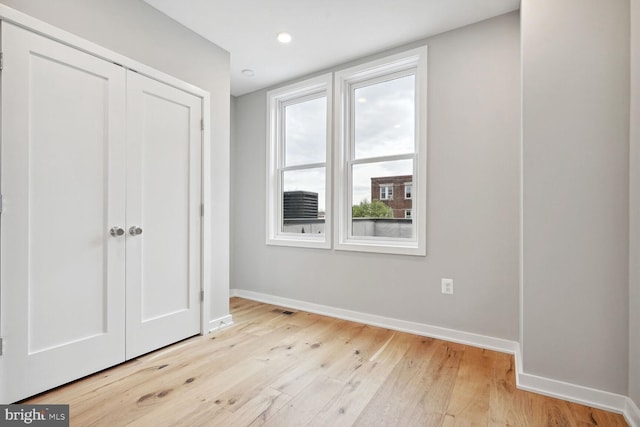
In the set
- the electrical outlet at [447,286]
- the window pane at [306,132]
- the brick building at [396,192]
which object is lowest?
the electrical outlet at [447,286]

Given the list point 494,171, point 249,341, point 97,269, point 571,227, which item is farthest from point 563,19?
point 97,269

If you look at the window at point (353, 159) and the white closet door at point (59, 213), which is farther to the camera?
the window at point (353, 159)

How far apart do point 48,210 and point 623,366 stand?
3240mm

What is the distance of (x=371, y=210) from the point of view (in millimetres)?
3072

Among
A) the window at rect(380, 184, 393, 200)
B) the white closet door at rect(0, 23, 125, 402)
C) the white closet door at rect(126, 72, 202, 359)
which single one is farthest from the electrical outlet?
the white closet door at rect(0, 23, 125, 402)

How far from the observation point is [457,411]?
1629mm

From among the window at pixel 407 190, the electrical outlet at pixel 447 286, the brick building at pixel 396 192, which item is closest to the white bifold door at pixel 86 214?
the brick building at pixel 396 192

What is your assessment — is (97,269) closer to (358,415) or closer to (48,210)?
(48,210)

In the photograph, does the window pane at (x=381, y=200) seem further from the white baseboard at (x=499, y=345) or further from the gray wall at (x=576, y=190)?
the gray wall at (x=576, y=190)

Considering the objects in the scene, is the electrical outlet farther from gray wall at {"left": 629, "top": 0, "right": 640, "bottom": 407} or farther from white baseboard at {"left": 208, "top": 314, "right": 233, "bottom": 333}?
white baseboard at {"left": 208, "top": 314, "right": 233, "bottom": 333}

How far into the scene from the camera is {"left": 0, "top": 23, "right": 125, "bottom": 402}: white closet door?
1.62 meters

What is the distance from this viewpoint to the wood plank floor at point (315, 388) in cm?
156

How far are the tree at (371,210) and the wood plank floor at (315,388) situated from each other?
44.4 inches
